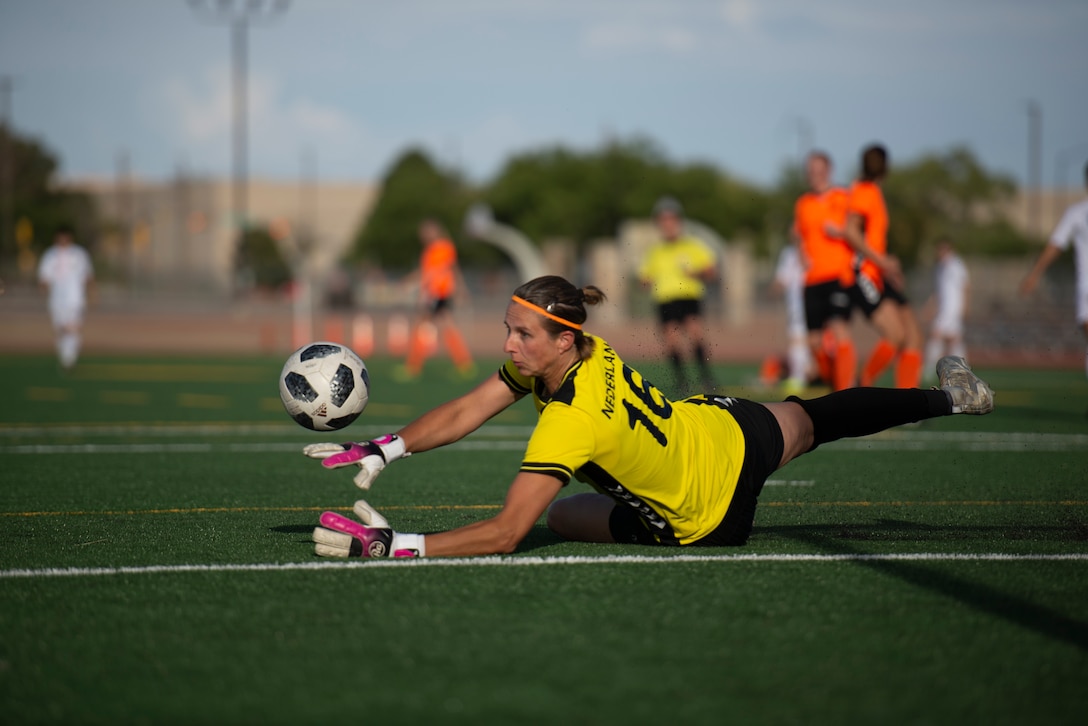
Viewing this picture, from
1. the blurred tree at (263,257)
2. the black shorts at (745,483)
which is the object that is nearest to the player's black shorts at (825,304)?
the black shorts at (745,483)

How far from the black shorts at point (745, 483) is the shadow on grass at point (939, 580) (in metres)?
0.39

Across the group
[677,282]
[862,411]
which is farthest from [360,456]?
[677,282]

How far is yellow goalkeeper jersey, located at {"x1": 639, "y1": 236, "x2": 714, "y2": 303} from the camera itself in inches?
559

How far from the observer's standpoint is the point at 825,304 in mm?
10844

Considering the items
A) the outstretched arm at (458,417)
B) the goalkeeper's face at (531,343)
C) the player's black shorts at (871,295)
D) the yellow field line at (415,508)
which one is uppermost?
the player's black shorts at (871,295)

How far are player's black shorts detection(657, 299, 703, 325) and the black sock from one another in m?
8.86

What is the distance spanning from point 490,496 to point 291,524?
4.73 ft

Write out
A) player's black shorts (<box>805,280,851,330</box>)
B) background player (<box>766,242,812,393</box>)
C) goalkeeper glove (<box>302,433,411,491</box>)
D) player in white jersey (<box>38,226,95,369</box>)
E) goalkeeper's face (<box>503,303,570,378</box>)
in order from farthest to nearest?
player in white jersey (<box>38,226,95,369</box>) < background player (<box>766,242,812,393</box>) < player's black shorts (<box>805,280,851,330</box>) < goalkeeper glove (<box>302,433,411,491</box>) < goalkeeper's face (<box>503,303,570,378</box>)

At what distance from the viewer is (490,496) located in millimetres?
7047

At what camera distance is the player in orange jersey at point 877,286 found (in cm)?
1025

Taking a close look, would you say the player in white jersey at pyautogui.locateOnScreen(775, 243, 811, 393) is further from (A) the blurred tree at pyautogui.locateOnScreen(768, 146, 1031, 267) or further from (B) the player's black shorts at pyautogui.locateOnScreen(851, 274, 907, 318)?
(A) the blurred tree at pyautogui.locateOnScreen(768, 146, 1031, 267)

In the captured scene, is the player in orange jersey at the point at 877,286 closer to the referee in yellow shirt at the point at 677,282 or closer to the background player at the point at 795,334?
the referee in yellow shirt at the point at 677,282

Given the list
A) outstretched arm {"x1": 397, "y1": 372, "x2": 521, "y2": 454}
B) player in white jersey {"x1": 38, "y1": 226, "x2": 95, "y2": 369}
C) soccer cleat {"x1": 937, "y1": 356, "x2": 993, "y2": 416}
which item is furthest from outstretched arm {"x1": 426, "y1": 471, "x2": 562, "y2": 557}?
player in white jersey {"x1": 38, "y1": 226, "x2": 95, "y2": 369}

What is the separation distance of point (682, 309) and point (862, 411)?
29.6 ft
